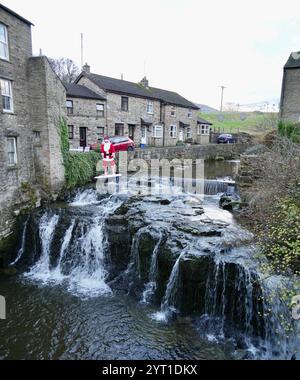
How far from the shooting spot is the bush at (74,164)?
1625 cm

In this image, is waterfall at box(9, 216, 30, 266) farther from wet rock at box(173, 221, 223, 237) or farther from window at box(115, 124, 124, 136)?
window at box(115, 124, 124, 136)

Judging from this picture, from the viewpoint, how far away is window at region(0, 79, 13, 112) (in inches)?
499

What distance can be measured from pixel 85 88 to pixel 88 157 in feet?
43.1

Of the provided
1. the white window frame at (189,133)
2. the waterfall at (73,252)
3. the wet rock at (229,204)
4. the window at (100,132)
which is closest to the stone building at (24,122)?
the waterfall at (73,252)

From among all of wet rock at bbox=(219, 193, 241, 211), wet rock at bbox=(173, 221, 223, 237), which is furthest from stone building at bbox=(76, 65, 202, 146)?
wet rock at bbox=(173, 221, 223, 237)

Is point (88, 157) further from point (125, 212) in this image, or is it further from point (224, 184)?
point (224, 184)

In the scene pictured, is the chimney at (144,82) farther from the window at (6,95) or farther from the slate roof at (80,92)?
the window at (6,95)

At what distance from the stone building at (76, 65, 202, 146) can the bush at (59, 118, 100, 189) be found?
37.0 ft

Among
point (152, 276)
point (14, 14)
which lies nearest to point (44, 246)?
point (152, 276)

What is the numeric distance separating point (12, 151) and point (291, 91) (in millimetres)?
27278

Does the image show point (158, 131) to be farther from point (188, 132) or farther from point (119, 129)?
point (188, 132)

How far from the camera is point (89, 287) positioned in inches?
419

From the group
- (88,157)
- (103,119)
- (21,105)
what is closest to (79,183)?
(88,157)

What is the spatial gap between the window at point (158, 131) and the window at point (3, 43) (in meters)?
22.4
